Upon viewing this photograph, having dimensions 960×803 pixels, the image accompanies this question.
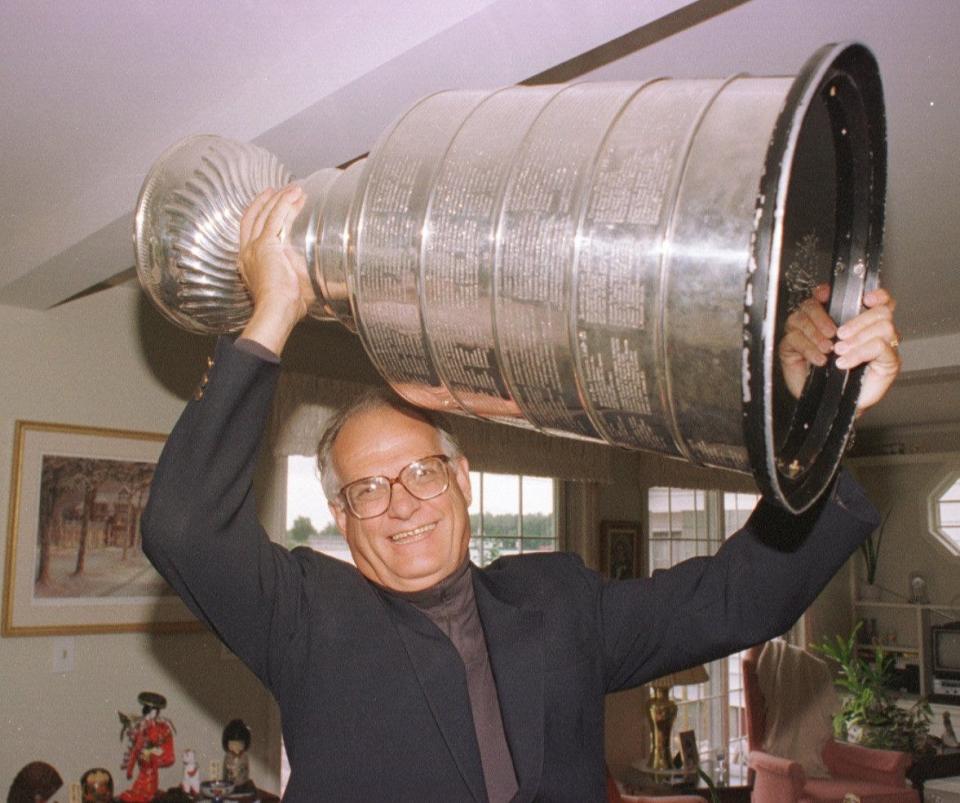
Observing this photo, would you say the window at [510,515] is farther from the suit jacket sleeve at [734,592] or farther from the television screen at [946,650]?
the suit jacket sleeve at [734,592]

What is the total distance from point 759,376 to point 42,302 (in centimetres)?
309

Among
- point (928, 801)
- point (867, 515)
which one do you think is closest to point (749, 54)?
point (867, 515)

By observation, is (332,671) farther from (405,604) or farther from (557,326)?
(557,326)

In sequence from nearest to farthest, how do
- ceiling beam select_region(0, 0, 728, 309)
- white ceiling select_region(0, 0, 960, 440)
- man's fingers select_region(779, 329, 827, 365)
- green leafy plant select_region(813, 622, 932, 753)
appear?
man's fingers select_region(779, 329, 827, 365)
ceiling beam select_region(0, 0, 728, 309)
white ceiling select_region(0, 0, 960, 440)
green leafy plant select_region(813, 622, 932, 753)

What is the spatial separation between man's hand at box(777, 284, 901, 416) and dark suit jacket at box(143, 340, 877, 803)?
0.93ft

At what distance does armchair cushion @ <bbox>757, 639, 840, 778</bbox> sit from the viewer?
19.0ft

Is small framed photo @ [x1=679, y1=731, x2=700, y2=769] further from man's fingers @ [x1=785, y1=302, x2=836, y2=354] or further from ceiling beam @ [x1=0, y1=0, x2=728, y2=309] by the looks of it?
man's fingers @ [x1=785, y1=302, x2=836, y2=354]

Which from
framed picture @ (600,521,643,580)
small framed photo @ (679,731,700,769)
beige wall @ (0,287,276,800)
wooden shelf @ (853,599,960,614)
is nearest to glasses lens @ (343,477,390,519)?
beige wall @ (0,287,276,800)

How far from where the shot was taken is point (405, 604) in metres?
1.28

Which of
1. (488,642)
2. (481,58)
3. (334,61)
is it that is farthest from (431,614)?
(334,61)

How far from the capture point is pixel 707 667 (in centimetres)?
654

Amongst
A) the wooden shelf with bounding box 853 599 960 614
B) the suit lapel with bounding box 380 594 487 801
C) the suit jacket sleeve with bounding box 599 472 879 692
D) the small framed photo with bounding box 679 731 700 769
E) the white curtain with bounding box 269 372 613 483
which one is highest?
the white curtain with bounding box 269 372 613 483

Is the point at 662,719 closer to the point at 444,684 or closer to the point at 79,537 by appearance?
the point at 79,537

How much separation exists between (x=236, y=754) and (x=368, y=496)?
8.35ft
